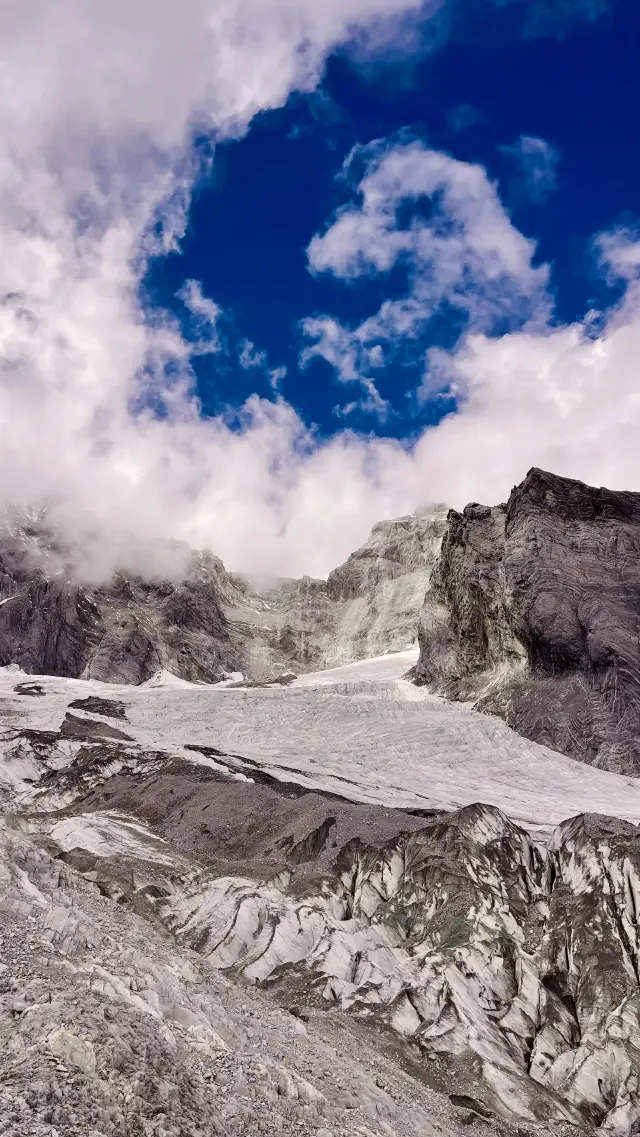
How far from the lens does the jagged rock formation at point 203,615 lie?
121625 millimetres

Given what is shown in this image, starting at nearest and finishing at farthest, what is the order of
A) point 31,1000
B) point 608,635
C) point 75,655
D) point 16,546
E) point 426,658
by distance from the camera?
point 31,1000 < point 608,635 < point 426,658 < point 75,655 < point 16,546

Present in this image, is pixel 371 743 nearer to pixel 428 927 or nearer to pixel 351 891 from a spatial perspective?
pixel 351 891

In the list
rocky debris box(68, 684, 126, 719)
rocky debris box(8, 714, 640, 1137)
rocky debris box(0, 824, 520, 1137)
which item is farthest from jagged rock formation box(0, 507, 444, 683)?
rocky debris box(0, 824, 520, 1137)

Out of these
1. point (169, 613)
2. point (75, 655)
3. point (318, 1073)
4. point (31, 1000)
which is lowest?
point (318, 1073)

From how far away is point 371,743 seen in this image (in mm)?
61656

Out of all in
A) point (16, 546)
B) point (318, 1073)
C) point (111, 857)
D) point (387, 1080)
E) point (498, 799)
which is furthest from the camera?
point (16, 546)

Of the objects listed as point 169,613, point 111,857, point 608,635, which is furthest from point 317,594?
point 111,857

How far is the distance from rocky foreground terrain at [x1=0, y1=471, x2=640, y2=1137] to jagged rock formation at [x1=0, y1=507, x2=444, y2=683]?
42.7 metres

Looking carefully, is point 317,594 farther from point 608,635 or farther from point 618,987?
point 618,987

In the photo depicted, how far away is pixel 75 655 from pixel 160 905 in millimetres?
100587

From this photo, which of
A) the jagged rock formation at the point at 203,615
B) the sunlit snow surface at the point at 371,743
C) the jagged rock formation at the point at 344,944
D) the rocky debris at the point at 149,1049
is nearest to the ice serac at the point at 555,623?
the sunlit snow surface at the point at 371,743

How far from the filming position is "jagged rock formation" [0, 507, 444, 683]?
122 m

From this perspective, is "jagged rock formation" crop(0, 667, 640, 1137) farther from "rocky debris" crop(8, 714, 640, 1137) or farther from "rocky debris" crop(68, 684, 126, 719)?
"rocky debris" crop(68, 684, 126, 719)

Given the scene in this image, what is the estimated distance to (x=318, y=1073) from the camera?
14672 mm
